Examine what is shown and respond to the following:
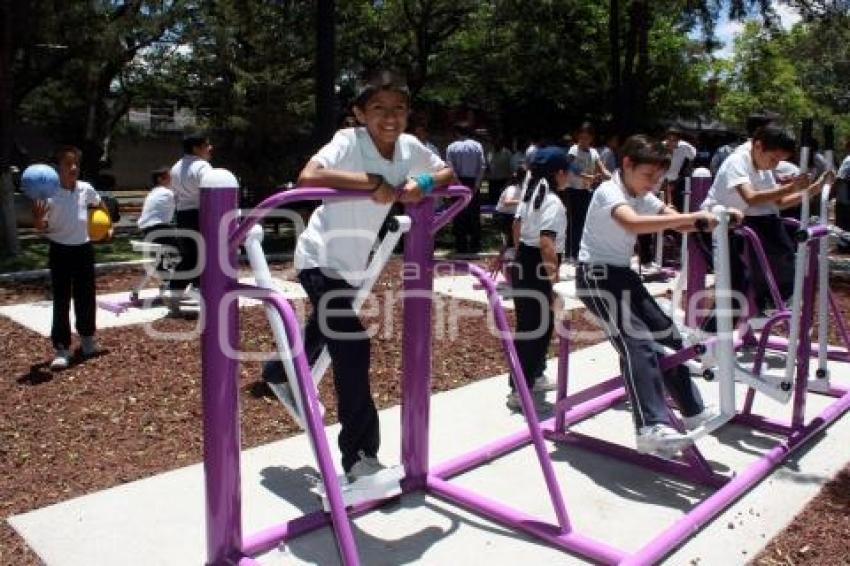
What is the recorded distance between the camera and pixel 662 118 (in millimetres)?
25641

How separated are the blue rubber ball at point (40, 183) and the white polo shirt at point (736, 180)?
14.6 ft

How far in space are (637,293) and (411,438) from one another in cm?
133

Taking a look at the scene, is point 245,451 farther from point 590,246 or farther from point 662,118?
point 662,118

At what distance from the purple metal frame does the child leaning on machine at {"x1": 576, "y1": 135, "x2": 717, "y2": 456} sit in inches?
9.0

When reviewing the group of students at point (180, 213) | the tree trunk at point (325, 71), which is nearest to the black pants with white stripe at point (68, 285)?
the group of students at point (180, 213)

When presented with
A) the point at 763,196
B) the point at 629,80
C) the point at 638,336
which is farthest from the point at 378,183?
the point at 629,80

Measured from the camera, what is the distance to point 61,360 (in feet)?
18.5

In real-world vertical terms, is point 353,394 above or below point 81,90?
below

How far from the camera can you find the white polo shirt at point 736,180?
5.18 metres

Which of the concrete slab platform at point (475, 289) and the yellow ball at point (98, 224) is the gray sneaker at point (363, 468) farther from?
the concrete slab platform at point (475, 289)

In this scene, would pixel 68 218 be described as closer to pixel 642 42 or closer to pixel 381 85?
pixel 381 85

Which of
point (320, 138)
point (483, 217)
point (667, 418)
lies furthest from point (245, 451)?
point (483, 217)

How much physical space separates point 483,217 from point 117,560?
53.6ft

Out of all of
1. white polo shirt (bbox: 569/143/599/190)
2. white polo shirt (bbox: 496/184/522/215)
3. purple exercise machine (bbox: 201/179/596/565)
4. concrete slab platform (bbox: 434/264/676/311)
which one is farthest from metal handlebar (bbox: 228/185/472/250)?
A: white polo shirt (bbox: 569/143/599/190)
